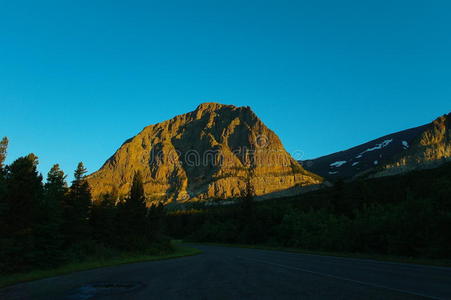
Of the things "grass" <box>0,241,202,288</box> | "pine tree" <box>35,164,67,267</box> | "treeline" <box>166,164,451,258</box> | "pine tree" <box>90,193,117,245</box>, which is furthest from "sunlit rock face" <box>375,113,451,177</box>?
"pine tree" <box>35,164,67,267</box>

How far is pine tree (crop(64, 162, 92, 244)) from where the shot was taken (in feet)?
86.8

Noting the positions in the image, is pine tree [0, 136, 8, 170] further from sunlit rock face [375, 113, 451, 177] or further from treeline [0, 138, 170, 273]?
sunlit rock face [375, 113, 451, 177]

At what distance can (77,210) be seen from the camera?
1072 inches

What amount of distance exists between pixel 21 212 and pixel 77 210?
776cm

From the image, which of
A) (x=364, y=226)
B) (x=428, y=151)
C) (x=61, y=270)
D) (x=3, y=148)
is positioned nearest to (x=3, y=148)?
(x=3, y=148)

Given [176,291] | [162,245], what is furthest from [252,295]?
[162,245]

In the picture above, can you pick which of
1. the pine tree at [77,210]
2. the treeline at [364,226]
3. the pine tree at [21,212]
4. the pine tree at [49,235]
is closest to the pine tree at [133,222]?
the pine tree at [77,210]

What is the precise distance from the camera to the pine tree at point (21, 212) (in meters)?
17.6

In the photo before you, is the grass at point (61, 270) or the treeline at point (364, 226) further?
the treeline at point (364, 226)

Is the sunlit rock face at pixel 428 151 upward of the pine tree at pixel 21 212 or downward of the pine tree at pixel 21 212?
upward

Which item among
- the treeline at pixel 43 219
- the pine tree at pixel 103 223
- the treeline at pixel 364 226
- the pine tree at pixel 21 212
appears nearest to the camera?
the pine tree at pixel 21 212

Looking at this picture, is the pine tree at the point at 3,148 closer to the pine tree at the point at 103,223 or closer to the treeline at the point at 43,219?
the treeline at the point at 43,219

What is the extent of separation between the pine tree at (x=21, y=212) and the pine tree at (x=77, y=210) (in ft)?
13.6

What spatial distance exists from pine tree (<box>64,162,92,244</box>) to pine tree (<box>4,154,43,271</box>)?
163 inches
